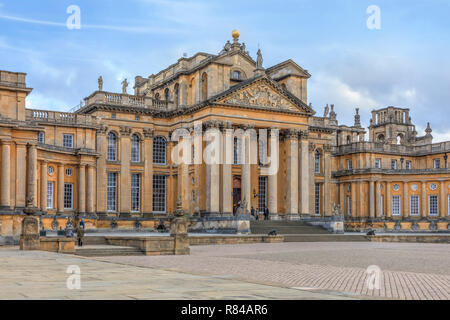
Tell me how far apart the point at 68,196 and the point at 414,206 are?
41.4 metres

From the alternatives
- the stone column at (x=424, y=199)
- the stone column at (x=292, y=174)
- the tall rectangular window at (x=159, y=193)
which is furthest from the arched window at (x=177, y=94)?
the stone column at (x=424, y=199)

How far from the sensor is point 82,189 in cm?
5200

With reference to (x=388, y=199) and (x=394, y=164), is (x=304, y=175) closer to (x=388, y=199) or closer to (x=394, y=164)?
(x=388, y=199)

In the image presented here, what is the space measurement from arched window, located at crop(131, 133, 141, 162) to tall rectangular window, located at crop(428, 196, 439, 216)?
35241 mm

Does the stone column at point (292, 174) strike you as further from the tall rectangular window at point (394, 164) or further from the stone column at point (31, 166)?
the stone column at point (31, 166)

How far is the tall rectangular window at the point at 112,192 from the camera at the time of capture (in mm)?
56000

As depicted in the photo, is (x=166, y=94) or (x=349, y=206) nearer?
(x=166, y=94)

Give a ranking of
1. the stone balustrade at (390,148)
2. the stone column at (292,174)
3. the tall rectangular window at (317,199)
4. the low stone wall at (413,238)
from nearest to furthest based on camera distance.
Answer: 1. the low stone wall at (413,238)
2. the stone column at (292,174)
3. the tall rectangular window at (317,199)
4. the stone balustrade at (390,148)

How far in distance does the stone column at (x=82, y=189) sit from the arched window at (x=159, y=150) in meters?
8.55

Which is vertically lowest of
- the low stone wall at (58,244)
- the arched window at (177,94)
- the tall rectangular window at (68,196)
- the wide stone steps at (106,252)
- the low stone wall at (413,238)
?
the low stone wall at (413,238)

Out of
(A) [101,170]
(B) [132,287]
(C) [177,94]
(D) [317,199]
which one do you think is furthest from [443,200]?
(B) [132,287]

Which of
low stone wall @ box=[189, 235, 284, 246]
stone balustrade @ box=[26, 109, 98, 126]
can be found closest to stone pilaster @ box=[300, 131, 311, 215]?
low stone wall @ box=[189, 235, 284, 246]
